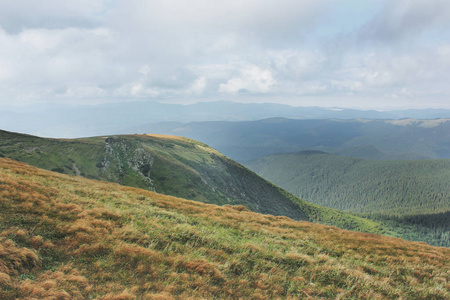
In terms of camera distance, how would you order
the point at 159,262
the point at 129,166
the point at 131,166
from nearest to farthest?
the point at 159,262
the point at 129,166
the point at 131,166

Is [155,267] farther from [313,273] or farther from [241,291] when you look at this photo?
[313,273]

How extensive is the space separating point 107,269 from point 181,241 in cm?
463

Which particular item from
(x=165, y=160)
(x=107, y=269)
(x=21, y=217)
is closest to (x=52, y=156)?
(x=165, y=160)

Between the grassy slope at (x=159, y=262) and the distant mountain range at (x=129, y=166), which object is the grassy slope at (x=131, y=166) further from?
the grassy slope at (x=159, y=262)

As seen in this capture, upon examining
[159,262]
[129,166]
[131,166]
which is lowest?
[131,166]

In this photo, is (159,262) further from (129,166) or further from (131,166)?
(131,166)

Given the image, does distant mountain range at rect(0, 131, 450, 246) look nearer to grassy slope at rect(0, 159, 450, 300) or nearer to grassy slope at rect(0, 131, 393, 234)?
grassy slope at rect(0, 131, 393, 234)

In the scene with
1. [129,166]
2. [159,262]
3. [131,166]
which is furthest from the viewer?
[131,166]

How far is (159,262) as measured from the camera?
1017 centimetres

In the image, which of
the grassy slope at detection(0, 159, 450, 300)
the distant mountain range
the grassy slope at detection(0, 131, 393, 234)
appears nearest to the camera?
the grassy slope at detection(0, 159, 450, 300)

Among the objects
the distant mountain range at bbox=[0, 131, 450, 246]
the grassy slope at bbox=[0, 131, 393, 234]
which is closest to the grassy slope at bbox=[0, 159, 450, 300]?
the distant mountain range at bbox=[0, 131, 450, 246]

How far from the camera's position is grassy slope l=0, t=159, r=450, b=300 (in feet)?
26.7

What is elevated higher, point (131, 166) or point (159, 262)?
point (159, 262)

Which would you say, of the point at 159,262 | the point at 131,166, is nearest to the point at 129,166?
the point at 131,166
